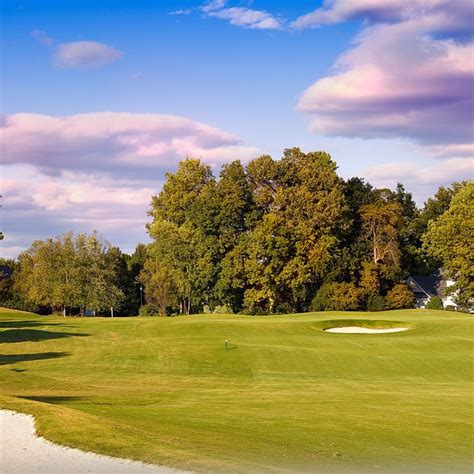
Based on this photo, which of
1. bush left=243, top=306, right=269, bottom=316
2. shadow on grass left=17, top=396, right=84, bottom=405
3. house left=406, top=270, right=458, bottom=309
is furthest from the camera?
house left=406, top=270, right=458, bottom=309

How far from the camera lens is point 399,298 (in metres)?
77.2

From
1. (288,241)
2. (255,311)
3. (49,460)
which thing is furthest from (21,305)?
(49,460)

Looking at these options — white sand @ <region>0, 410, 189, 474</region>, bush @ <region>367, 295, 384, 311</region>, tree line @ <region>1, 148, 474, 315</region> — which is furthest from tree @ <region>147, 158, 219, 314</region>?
white sand @ <region>0, 410, 189, 474</region>

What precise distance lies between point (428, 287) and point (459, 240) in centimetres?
2616

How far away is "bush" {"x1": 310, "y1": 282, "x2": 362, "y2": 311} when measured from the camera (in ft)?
246

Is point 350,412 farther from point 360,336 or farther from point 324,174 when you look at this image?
point 324,174

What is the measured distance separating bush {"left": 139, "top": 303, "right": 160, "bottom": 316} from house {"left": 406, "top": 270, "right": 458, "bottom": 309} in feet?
123

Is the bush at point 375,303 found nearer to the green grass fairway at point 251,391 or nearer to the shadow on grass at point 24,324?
the green grass fairway at point 251,391

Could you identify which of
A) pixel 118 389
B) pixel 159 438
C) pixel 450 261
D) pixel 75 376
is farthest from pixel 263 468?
pixel 450 261

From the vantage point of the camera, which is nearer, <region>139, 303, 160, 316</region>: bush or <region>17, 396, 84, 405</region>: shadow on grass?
<region>17, 396, 84, 405</region>: shadow on grass

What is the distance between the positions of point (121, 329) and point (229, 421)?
33.2 meters

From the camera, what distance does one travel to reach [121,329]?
49625 millimetres

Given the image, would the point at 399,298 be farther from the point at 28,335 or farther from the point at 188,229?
the point at 28,335

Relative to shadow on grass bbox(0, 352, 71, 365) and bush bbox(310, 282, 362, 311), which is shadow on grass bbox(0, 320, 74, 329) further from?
bush bbox(310, 282, 362, 311)
